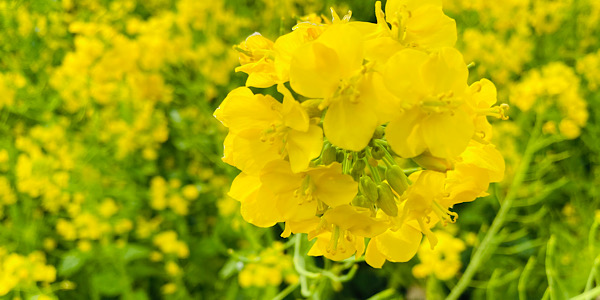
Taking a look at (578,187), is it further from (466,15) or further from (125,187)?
(125,187)

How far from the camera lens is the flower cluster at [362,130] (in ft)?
1.58

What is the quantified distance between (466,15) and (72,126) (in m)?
1.46

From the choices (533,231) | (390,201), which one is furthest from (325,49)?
(533,231)

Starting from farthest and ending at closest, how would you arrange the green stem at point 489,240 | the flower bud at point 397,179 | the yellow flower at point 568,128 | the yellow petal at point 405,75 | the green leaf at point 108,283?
the green leaf at point 108,283
the yellow flower at point 568,128
the green stem at point 489,240
the flower bud at point 397,179
the yellow petal at point 405,75

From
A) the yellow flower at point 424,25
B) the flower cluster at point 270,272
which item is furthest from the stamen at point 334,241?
the flower cluster at point 270,272

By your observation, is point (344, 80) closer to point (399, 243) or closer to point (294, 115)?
point (294, 115)

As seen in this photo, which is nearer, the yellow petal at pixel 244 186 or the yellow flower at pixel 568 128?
the yellow petal at pixel 244 186

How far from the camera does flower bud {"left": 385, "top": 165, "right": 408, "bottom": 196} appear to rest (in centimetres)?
56

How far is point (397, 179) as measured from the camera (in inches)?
22.3

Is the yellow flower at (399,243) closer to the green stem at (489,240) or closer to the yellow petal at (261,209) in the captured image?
the yellow petal at (261,209)

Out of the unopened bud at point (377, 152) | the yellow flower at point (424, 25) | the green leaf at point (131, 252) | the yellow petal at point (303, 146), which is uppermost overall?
the yellow flower at point (424, 25)

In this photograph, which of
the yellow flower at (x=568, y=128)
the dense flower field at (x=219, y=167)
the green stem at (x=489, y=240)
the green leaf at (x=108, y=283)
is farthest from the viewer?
the green leaf at (x=108, y=283)

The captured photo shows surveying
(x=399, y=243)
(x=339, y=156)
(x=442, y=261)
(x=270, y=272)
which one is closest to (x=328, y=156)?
(x=339, y=156)

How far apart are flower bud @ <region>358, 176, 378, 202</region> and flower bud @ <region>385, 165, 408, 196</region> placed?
2 centimetres
